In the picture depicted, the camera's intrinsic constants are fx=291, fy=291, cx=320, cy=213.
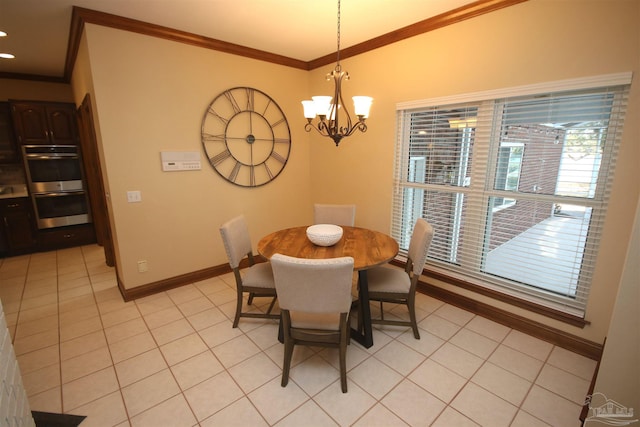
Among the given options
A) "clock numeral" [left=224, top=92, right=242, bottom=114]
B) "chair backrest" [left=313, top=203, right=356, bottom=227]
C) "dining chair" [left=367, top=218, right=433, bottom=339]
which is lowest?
"dining chair" [left=367, top=218, right=433, bottom=339]

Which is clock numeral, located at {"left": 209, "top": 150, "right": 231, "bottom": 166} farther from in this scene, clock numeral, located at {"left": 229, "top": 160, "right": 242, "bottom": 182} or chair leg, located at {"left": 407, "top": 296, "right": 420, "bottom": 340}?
chair leg, located at {"left": 407, "top": 296, "right": 420, "bottom": 340}

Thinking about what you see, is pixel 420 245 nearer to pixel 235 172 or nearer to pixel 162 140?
pixel 235 172

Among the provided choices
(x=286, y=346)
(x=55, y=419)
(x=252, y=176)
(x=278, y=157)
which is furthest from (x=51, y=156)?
(x=286, y=346)

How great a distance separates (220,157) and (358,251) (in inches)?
81.1

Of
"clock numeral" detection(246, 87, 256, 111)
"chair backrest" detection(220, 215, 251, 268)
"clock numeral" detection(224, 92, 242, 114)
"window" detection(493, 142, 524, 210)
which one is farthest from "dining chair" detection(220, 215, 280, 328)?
"window" detection(493, 142, 524, 210)

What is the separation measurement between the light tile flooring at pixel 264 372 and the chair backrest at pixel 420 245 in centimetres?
62

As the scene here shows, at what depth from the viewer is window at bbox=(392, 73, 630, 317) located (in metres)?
2.00

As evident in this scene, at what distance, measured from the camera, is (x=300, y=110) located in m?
3.96

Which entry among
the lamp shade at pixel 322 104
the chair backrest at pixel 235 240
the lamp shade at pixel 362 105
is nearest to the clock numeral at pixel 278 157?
the chair backrest at pixel 235 240

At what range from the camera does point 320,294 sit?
5.46 ft

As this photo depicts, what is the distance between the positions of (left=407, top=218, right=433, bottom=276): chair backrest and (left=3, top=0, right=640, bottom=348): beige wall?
0.82 meters

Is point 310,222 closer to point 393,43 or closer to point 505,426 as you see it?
point 393,43

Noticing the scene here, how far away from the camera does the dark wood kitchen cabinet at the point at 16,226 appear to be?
4125 millimetres

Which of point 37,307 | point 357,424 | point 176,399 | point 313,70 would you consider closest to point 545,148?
point 357,424
